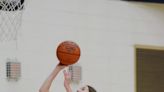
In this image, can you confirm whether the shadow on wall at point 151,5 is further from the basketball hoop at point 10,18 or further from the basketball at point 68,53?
the basketball at point 68,53

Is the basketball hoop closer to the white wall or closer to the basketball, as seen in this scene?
the white wall

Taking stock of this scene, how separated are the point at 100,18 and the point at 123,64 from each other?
0.58 metres

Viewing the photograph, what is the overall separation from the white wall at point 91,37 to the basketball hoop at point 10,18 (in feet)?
0.94

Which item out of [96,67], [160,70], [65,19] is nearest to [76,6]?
[65,19]

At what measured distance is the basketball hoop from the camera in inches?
142

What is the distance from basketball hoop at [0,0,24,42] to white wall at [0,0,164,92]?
288 mm

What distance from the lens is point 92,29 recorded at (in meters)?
4.87

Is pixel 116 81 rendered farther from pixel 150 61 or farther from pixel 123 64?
pixel 150 61

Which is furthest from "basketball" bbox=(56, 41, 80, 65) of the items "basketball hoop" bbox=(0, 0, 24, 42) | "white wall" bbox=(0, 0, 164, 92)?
"white wall" bbox=(0, 0, 164, 92)

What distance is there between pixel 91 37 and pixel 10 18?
1.20 m

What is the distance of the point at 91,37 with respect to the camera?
4.84 metres

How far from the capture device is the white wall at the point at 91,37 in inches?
173

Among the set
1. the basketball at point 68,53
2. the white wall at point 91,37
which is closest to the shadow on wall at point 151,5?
the white wall at point 91,37

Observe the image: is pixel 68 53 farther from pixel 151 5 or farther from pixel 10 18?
pixel 151 5
